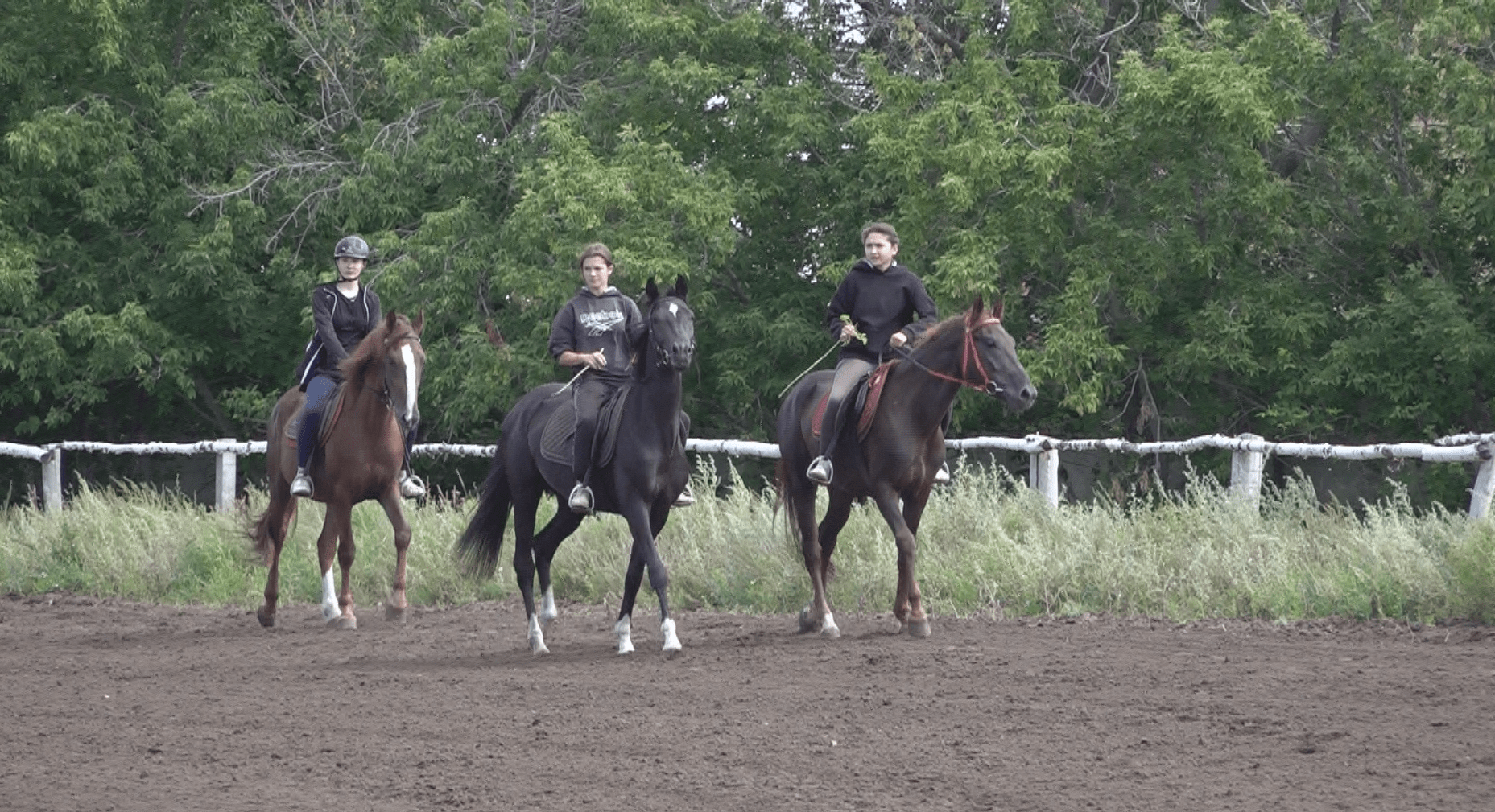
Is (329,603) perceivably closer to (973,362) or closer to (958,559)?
(958,559)

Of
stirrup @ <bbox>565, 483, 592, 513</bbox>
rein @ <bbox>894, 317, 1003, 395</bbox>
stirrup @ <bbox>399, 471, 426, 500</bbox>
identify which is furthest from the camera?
stirrup @ <bbox>399, 471, 426, 500</bbox>

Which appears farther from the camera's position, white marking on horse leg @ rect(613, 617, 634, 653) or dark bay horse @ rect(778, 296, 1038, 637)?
dark bay horse @ rect(778, 296, 1038, 637)

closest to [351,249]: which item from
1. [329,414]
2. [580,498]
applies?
[329,414]

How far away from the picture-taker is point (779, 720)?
816 centimetres

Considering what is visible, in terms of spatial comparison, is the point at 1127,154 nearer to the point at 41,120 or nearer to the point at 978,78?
the point at 978,78

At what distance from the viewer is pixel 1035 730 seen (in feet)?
25.2

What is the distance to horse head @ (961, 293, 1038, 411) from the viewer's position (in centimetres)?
1077

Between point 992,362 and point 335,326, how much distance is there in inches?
195

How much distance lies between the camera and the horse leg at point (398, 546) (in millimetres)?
13078

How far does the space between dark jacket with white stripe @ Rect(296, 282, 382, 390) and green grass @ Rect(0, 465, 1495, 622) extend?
1757mm

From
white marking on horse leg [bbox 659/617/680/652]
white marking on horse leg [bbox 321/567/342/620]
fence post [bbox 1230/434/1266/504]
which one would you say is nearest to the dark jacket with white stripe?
white marking on horse leg [bbox 321/567/342/620]

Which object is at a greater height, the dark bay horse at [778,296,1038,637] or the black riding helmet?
the black riding helmet

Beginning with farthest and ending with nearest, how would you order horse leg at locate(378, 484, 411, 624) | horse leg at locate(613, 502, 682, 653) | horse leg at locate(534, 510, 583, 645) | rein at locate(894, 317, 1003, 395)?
horse leg at locate(378, 484, 411, 624) → horse leg at locate(534, 510, 583, 645) → rein at locate(894, 317, 1003, 395) → horse leg at locate(613, 502, 682, 653)

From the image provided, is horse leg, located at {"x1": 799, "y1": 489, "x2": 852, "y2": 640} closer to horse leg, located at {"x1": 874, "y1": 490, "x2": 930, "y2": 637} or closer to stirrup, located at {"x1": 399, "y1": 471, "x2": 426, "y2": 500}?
horse leg, located at {"x1": 874, "y1": 490, "x2": 930, "y2": 637}
